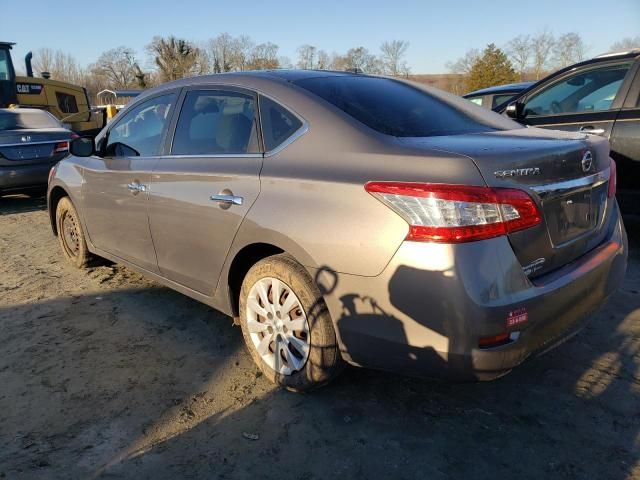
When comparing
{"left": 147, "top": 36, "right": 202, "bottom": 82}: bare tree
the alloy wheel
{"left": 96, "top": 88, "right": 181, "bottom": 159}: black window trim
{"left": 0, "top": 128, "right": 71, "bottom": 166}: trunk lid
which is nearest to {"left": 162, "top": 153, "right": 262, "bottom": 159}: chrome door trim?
{"left": 96, "top": 88, "right": 181, "bottom": 159}: black window trim

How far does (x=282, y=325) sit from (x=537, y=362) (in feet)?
4.99

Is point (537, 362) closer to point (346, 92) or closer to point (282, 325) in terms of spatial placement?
point (282, 325)

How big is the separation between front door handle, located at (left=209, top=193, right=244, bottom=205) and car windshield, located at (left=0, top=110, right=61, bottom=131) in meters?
7.26

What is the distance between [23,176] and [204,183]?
605cm

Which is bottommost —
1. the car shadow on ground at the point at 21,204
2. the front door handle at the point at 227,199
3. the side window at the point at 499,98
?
the car shadow on ground at the point at 21,204

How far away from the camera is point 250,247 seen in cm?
289

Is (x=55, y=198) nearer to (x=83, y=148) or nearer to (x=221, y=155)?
(x=83, y=148)

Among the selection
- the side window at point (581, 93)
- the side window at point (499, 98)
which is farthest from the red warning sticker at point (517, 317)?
the side window at point (499, 98)

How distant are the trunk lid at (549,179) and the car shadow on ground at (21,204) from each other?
7812 mm

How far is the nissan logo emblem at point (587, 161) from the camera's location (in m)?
2.54

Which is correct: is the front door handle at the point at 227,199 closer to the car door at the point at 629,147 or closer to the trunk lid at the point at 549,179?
the trunk lid at the point at 549,179

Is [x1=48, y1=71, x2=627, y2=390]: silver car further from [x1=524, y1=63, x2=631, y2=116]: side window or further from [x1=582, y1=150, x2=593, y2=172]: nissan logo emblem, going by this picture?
[x1=524, y1=63, x2=631, y2=116]: side window

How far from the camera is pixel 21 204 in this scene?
29.4 ft

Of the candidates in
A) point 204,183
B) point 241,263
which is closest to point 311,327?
point 241,263
